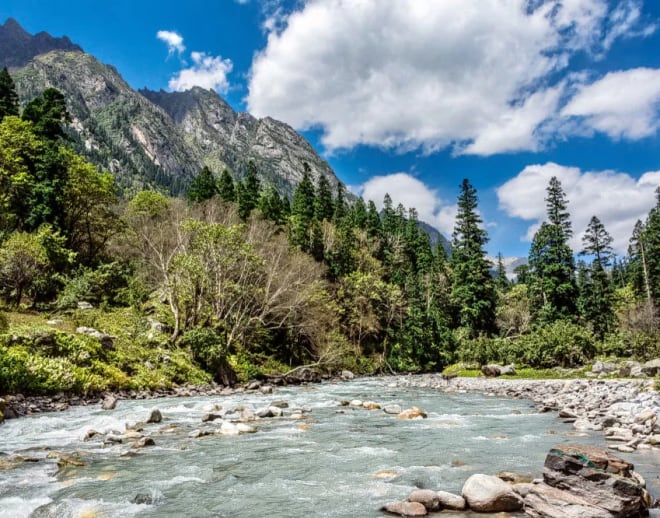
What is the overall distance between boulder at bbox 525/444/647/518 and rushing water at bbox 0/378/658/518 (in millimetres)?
1516

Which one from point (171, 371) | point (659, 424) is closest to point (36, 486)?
point (659, 424)

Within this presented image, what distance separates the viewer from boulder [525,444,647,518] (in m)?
5.79

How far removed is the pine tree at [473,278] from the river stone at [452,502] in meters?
45.0

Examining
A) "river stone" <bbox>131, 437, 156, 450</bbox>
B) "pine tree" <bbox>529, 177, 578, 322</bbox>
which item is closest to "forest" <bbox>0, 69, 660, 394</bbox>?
"pine tree" <bbox>529, 177, 578, 322</bbox>

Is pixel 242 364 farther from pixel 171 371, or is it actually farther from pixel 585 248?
pixel 585 248

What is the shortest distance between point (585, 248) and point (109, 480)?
6080 cm

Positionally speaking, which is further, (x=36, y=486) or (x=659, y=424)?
(x=659, y=424)

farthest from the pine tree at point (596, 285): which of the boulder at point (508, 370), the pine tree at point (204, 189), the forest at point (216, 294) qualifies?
the pine tree at point (204, 189)

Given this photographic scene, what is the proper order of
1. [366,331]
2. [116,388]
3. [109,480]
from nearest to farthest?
[109,480]
[116,388]
[366,331]

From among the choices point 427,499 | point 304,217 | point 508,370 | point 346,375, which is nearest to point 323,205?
point 304,217

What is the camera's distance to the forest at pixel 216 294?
25.9m

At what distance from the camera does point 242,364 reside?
32.1m

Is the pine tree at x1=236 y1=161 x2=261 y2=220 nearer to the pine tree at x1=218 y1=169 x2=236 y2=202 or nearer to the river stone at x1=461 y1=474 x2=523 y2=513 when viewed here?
the pine tree at x1=218 y1=169 x2=236 y2=202

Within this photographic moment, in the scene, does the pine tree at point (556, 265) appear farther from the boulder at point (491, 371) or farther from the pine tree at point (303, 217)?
the pine tree at point (303, 217)
